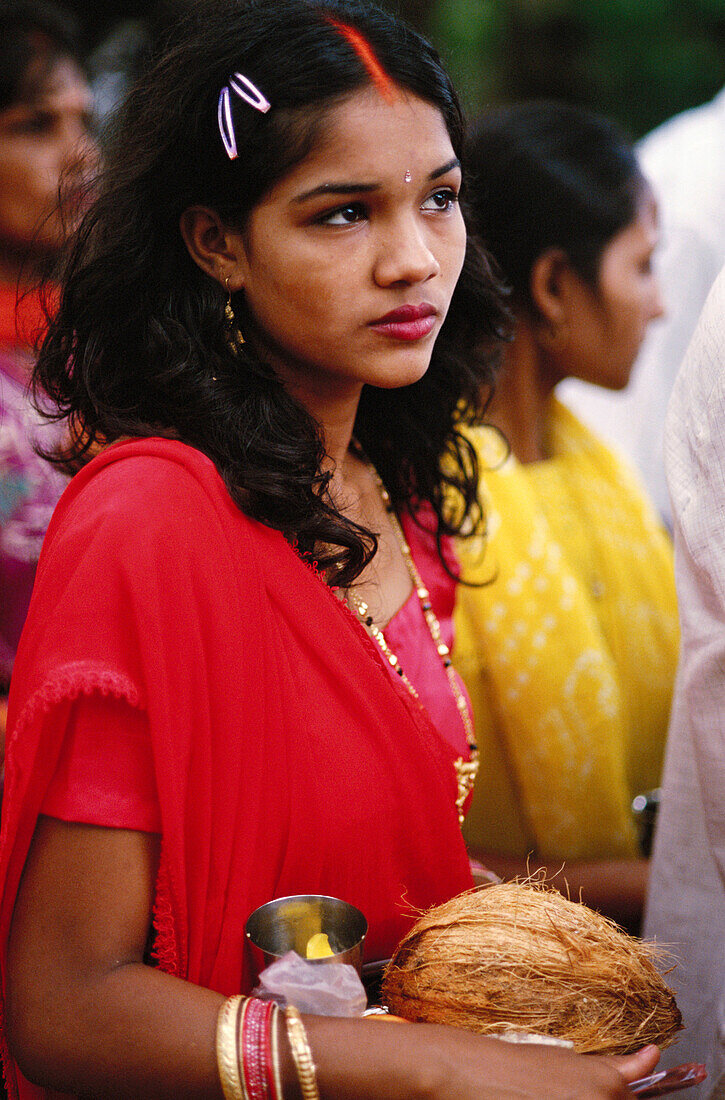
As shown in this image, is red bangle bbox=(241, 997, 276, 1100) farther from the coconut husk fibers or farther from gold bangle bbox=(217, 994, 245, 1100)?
the coconut husk fibers

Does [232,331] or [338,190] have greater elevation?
[338,190]

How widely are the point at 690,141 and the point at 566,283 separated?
2115 millimetres

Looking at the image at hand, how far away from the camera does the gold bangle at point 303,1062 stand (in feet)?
3.63

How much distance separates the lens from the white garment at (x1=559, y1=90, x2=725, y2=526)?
417 cm

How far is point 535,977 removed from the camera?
3.81ft

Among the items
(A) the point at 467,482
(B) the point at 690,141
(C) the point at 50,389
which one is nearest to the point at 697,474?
(A) the point at 467,482

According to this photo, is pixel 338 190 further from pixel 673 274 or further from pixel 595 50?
pixel 595 50

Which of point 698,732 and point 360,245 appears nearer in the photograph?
point 360,245

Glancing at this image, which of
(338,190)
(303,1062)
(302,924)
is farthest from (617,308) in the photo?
(303,1062)

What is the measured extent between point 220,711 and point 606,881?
4.49ft

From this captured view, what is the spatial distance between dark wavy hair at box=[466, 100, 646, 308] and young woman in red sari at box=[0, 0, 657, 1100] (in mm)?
1266

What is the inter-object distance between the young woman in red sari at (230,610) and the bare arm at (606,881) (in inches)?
28.9

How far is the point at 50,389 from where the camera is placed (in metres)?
1.70

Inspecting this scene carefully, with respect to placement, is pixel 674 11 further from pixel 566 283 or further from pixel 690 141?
pixel 566 283
